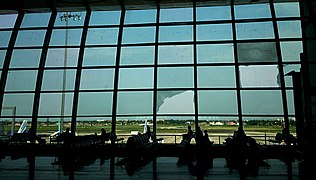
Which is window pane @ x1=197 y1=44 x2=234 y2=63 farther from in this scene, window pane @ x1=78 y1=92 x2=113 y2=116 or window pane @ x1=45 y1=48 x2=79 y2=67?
window pane @ x1=45 y1=48 x2=79 y2=67

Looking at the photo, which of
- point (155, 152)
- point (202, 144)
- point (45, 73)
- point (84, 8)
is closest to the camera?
point (202, 144)

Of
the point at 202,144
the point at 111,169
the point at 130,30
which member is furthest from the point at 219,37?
the point at 111,169

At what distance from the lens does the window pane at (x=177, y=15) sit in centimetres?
1220

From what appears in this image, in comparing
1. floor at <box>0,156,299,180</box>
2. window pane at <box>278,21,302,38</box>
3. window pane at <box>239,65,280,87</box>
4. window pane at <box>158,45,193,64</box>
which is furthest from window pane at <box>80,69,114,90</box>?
window pane at <box>278,21,302,38</box>

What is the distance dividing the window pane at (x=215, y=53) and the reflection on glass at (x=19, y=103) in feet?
24.6

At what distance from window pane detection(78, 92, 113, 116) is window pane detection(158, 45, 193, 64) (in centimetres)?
272

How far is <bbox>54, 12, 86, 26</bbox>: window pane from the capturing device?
12.6 metres

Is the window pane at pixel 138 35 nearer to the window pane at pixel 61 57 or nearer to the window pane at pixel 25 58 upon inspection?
the window pane at pixel 61 57

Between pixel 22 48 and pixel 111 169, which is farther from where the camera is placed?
pixel 22 48

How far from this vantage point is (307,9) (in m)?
11.2

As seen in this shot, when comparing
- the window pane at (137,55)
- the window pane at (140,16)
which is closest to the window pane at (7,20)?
the window pane at (140,16)

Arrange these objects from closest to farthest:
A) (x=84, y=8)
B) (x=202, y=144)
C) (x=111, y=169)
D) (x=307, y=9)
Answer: (x=111, y=169)
(x=202, y=144)
(x=307, y=9)
(x=84, y=8)

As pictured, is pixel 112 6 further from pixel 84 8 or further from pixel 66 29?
pixel 66 29

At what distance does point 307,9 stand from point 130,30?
298 inches
